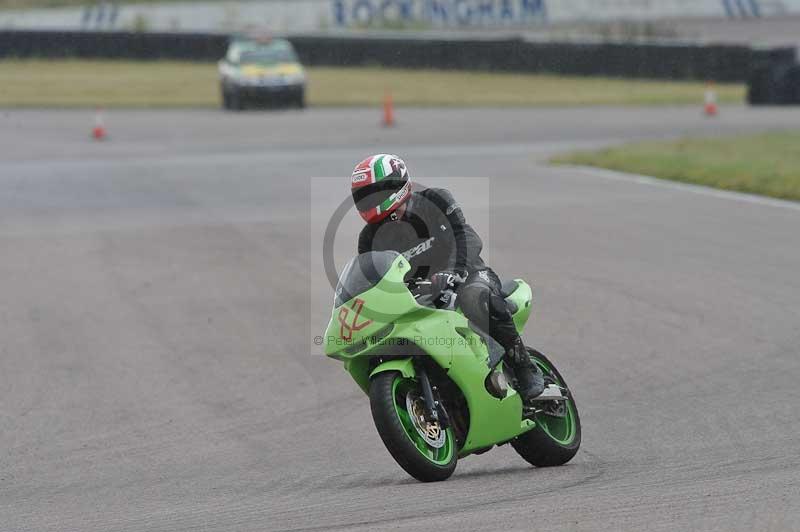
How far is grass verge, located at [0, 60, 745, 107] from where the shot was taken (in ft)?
123

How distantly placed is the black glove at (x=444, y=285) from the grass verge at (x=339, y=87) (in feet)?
98.3

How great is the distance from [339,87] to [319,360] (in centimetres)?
3245

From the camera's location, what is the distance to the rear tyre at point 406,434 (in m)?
6.41

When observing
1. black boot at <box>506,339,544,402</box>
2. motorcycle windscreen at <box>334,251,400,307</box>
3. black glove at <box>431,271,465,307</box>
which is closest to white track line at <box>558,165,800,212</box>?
black boot at <box>506,339,544,402</box>

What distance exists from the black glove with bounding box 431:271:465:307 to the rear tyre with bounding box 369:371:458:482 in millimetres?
459

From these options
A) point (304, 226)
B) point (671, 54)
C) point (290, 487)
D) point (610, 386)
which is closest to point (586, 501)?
point (290, 487)

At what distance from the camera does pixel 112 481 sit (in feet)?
24.0

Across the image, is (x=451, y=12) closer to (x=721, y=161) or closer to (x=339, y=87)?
(x=339, y=87)

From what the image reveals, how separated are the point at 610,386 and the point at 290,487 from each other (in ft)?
9.90

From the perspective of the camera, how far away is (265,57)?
115 feet

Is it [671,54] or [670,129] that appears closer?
[670,129]

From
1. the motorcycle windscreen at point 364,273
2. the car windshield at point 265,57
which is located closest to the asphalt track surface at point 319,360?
the motorcycle windscreen at point 364,273

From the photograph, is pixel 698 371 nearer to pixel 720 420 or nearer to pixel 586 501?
pixel 720 420

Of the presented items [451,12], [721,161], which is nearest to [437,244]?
[721,161]
